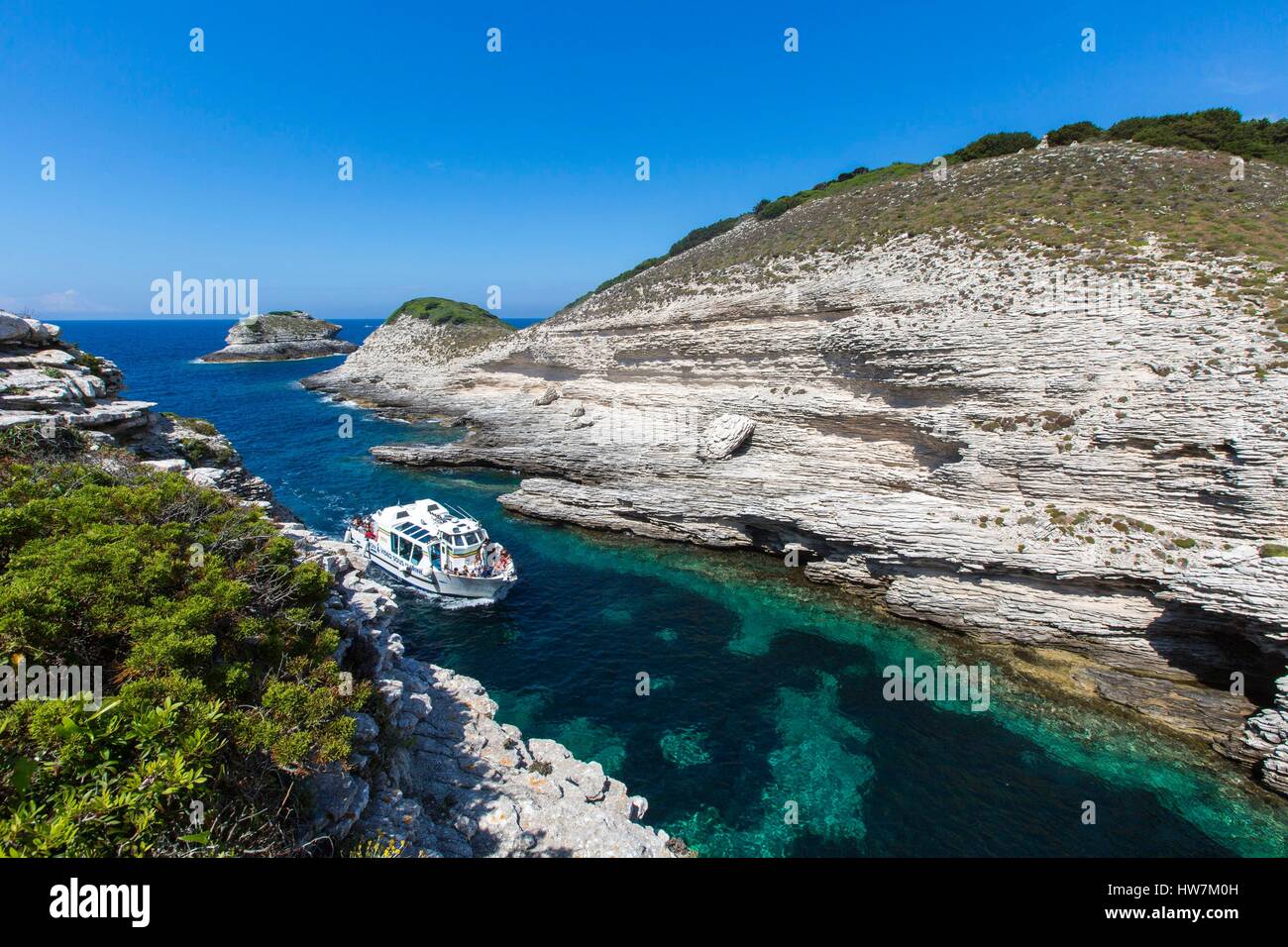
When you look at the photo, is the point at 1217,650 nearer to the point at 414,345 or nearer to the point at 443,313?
the point at 414,345

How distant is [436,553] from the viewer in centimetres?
2816

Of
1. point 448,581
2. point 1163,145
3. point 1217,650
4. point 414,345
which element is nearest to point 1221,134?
point 1163,145

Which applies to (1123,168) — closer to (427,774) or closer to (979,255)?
(979,255)

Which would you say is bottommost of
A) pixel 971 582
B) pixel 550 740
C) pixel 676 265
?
pixel 550 740

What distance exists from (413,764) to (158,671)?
264 inches

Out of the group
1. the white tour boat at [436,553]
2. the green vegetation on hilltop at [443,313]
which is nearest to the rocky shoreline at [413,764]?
the white tour boat at [436,553]

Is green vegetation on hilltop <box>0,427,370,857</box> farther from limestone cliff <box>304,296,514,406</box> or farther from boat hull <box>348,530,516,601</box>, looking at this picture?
limestone cliff <box>304,296,514,406</box>

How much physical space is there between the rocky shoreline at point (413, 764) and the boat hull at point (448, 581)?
5.21 meters

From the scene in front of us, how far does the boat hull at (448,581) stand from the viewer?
26781mm

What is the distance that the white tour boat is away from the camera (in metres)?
27.1

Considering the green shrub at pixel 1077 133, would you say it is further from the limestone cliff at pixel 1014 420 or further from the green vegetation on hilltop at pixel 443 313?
the green vegetation on hilltop at pixel 443 313

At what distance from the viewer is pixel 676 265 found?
175ft
